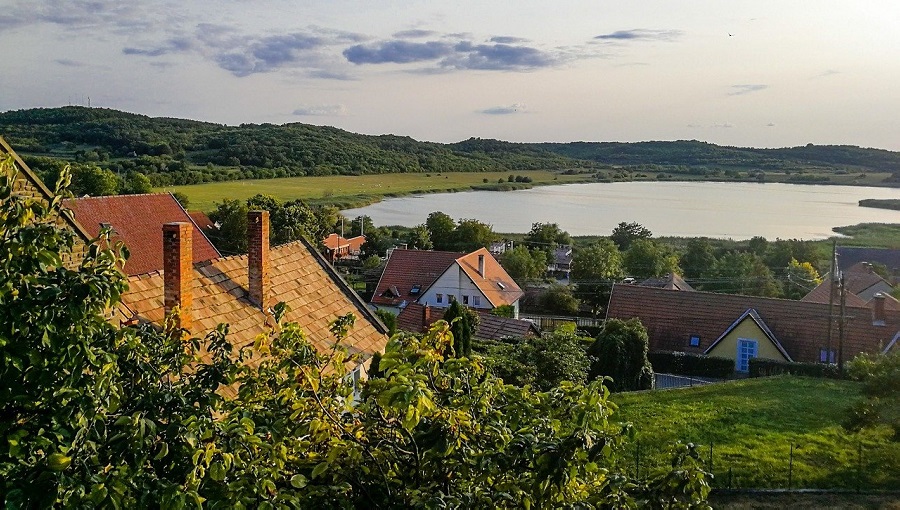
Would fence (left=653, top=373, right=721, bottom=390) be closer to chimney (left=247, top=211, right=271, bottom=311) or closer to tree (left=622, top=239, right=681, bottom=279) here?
chimney (left=247, top=211, right=271, bottom=311)

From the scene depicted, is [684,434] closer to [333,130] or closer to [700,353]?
[700,353]

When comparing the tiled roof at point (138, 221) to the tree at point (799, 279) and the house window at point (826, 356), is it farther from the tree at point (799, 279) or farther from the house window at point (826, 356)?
the tree at point (799, 279)

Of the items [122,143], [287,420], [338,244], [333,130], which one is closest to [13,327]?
[287,420]

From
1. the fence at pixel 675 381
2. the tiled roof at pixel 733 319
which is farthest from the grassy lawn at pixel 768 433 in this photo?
the tiled roof at pixel 733 319

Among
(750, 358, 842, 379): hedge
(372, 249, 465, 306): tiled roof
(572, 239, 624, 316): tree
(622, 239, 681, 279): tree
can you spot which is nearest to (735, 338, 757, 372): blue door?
(750, 358, 842, 379): hedge

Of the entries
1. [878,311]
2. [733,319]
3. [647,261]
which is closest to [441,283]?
[733,319]

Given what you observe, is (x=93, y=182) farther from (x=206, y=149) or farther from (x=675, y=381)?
(x=206, y=149)
